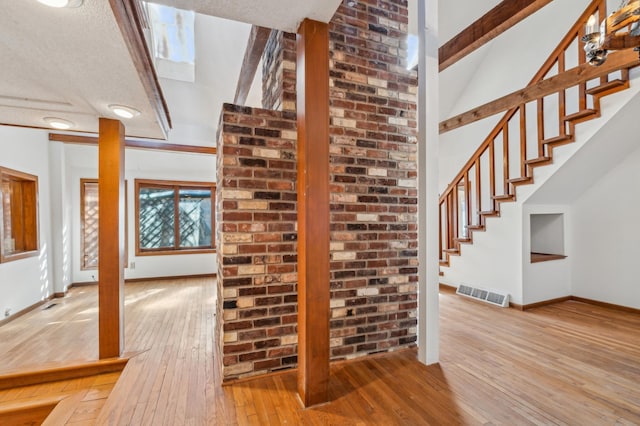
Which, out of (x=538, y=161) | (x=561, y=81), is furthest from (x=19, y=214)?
(x=561, y=81)

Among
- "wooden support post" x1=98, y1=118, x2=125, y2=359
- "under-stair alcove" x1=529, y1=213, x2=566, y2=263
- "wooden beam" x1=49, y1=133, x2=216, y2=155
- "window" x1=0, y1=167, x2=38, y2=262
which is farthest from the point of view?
"wooden beam" x1=49, y1=133, x2=216, y2=155

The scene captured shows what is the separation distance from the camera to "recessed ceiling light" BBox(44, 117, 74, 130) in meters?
2.50

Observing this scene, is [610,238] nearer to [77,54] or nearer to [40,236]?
[77,54]

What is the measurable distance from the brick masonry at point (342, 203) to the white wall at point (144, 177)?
402 cm

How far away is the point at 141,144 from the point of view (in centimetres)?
478

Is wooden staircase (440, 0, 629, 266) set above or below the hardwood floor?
above

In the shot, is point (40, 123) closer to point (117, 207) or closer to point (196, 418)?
point (117, 207)

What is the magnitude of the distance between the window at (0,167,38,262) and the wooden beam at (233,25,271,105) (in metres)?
3.07

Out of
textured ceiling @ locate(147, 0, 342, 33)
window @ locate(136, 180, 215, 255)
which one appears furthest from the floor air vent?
window @ locate(136, 180, 215, 255)

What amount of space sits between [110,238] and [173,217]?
3818 millimetres

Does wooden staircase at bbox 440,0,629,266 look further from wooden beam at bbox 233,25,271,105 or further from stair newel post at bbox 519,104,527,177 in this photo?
wooden beam at bbox 233,25,271,105

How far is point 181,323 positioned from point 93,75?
99.7 inches

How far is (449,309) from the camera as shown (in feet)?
11.4

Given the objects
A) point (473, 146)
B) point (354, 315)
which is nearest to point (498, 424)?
point (354, 315)
